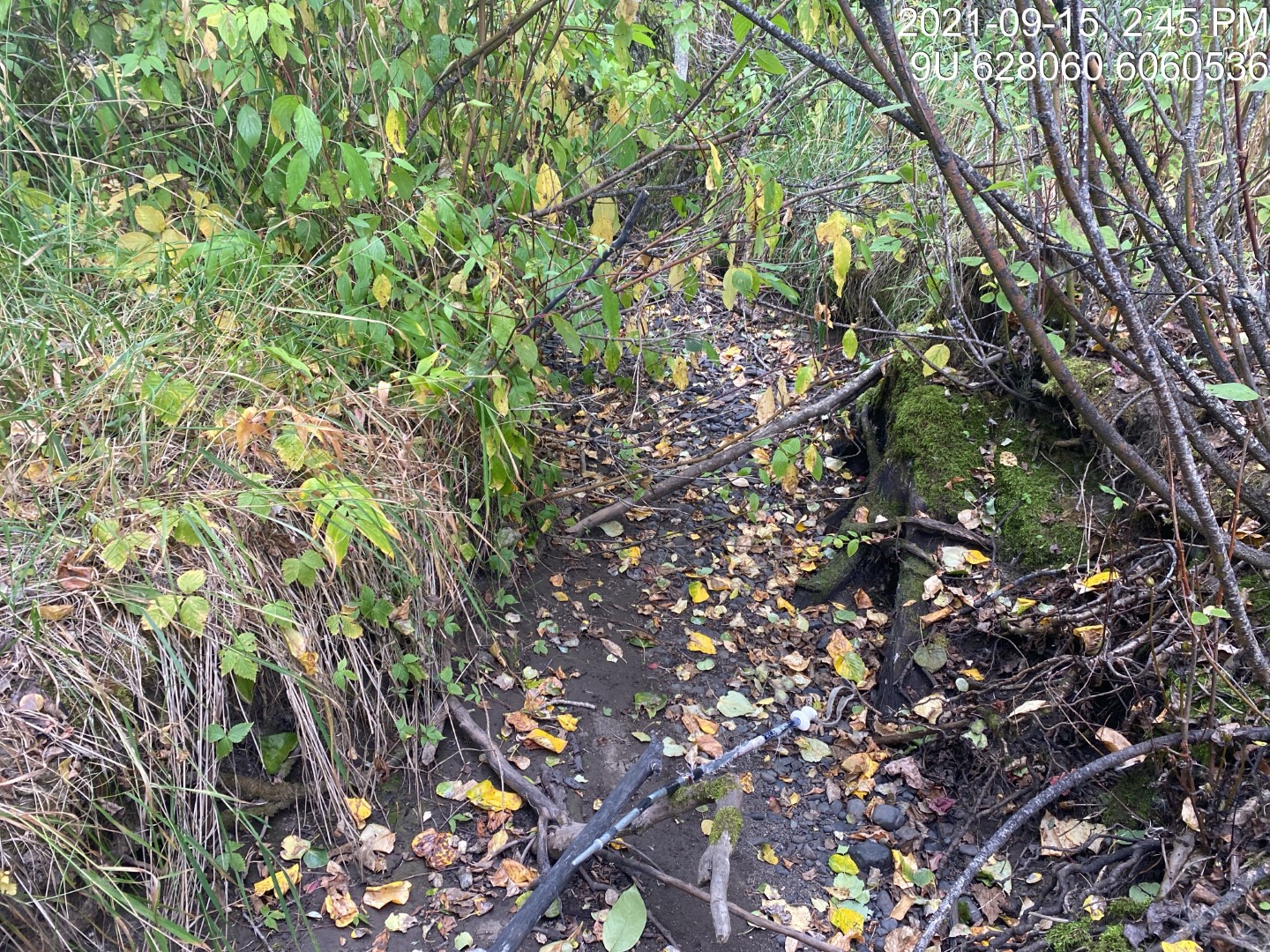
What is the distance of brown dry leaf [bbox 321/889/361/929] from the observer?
2.17m

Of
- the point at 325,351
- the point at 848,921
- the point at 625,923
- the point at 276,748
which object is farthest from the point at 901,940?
the point at 325,351

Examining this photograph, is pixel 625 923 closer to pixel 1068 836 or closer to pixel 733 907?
pixel 733 907

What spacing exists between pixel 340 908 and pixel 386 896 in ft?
0.39

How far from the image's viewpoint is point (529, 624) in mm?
3117

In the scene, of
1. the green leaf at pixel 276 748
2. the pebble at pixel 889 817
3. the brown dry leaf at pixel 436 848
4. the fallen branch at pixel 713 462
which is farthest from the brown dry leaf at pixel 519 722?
the pebble at pixel 889 817

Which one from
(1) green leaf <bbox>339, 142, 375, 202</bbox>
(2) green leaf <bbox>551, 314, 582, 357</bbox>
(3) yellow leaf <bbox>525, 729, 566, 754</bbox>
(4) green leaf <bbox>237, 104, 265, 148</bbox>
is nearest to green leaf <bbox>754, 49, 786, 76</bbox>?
(2) green leaf <bbox>551, 314, 582, 357</bbox>

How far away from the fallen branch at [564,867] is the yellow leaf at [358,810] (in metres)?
0.54

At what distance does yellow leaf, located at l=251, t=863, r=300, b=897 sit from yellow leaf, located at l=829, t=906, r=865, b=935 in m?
1.45

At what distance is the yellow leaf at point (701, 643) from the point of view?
10.5ft

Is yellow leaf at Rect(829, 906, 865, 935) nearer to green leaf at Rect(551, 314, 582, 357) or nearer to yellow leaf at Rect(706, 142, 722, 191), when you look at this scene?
green leaf at Rect(551, 314, 582, 357)

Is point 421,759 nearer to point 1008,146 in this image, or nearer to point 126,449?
point 126,449

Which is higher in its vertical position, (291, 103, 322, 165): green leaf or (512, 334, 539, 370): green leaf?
(291, 103, 322, 165): green leaf

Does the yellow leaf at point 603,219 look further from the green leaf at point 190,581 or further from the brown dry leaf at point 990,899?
the brown dry leaf at point 990,899

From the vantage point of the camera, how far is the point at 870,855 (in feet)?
8.07
